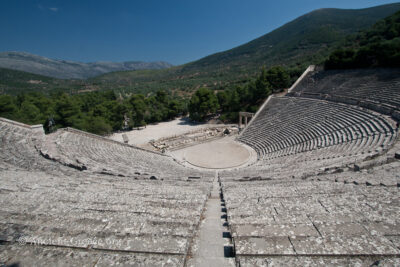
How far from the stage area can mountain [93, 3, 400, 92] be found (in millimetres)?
24213

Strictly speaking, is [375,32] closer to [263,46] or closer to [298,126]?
[298,126]

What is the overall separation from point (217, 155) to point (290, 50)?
3371 inches

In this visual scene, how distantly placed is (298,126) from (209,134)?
1049 centimetres

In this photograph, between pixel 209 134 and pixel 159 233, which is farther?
pixel 209 134

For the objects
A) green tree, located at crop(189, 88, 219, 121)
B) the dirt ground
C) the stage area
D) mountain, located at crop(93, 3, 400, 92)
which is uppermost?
mountain, located at crop(93, 3, 400, 92)

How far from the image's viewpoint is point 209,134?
82.6ft

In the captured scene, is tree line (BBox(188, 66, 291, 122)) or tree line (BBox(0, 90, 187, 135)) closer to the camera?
tree line (BBox(0, 90, 187, 135))

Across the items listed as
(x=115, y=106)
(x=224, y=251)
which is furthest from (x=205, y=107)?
(x=224, y=251)

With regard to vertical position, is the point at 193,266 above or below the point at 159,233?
below

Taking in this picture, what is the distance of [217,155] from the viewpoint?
60.4ft

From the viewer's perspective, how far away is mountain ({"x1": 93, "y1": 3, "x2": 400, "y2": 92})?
65125mm

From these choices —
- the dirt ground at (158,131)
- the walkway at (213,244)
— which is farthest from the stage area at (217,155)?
the walkway at (213,244)

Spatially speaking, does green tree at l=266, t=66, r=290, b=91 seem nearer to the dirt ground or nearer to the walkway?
the dirt ground

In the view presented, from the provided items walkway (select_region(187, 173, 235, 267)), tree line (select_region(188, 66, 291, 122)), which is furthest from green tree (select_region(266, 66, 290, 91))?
walkway (select_region(187, 173, 235, 267))
